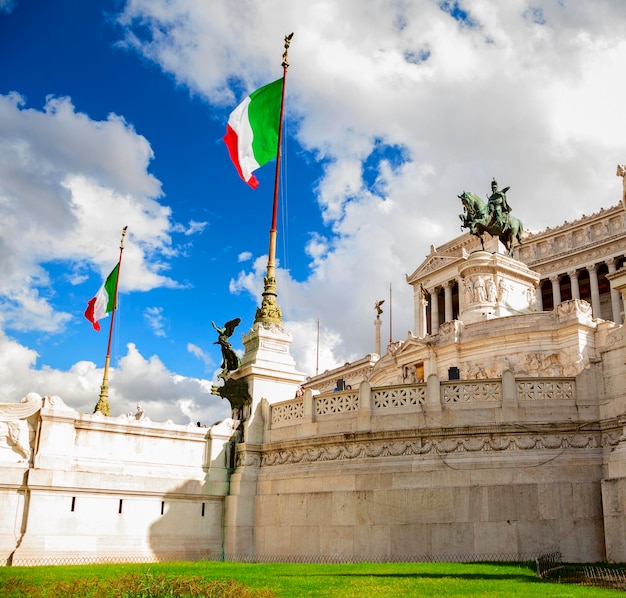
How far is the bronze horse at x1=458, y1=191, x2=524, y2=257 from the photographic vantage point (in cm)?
4703

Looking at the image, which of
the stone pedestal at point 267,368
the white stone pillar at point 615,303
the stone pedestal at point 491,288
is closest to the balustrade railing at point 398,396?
the stone pedestal at point 267,368

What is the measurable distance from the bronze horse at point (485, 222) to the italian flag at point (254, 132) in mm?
21706

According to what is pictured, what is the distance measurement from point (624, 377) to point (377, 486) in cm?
681

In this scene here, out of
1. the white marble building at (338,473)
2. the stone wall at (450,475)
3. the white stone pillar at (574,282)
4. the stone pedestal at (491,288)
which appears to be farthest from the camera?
the white stone pillar at (574,282)

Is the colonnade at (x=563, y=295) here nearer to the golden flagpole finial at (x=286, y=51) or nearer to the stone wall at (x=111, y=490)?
the golden flagpole finial at (x=286, y=51)

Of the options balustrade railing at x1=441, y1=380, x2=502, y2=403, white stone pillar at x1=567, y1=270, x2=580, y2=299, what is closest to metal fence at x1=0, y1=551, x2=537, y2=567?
balustrade railing at x1=441, y1=380, x2=502, y2=403

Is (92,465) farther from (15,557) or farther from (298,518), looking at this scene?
(298,518)

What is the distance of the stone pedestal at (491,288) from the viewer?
42406 mm

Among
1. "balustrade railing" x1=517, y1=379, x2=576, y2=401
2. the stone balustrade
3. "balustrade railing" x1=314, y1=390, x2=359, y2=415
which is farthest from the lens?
"balustrade railing" x1=314, y1=390, x2=359, y2=415

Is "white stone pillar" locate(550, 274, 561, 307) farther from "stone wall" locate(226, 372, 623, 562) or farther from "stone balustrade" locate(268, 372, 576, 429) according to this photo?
"stone wall" locate(226, 372, 623, 562)

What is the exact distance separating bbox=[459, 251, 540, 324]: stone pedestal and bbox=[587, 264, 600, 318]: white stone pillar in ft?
109

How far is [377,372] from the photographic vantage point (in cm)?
4612

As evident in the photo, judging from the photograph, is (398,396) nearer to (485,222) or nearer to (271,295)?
(271,295)

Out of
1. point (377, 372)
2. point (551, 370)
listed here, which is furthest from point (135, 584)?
point (377, 372)
